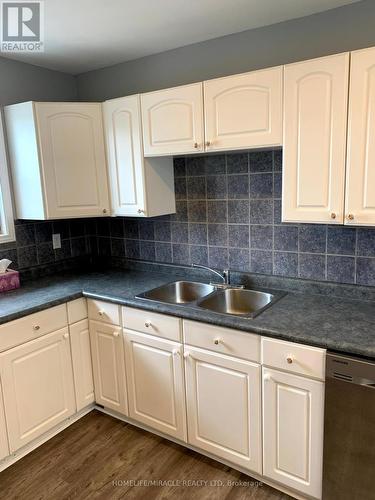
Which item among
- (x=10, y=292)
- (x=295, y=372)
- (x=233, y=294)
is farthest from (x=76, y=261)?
(x=295, y=372)

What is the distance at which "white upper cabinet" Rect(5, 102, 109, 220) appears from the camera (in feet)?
7.82

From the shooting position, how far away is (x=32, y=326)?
6.97 ft

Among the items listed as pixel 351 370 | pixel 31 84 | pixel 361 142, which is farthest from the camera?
pixel 31 84

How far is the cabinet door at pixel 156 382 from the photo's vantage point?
2.07 meters

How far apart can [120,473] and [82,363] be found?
0.71 metres

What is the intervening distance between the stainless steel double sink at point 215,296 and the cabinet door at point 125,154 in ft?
1.84

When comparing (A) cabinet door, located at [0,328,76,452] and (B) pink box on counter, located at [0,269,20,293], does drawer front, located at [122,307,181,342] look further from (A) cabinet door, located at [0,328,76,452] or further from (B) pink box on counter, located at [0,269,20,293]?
(B) pink box on counter, located at [0,269,20,293]

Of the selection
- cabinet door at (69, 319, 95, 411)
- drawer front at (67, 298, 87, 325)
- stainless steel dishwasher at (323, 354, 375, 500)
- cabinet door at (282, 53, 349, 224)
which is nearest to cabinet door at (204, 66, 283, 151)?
cabinet door at (282, 53, 349, 224)

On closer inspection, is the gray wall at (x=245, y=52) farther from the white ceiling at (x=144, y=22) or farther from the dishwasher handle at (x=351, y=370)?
the dishwasher handle at (x=351, y=370)

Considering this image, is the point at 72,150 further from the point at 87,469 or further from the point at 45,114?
the point at 87,469

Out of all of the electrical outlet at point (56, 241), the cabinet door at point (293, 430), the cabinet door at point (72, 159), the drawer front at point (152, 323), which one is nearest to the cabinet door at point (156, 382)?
the drawer front at point (152, 323)

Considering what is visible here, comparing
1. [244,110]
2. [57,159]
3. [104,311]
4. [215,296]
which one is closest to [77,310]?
[104,311]

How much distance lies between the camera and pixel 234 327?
5.82 ft

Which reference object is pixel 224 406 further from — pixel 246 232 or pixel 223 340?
pixel 246 232
